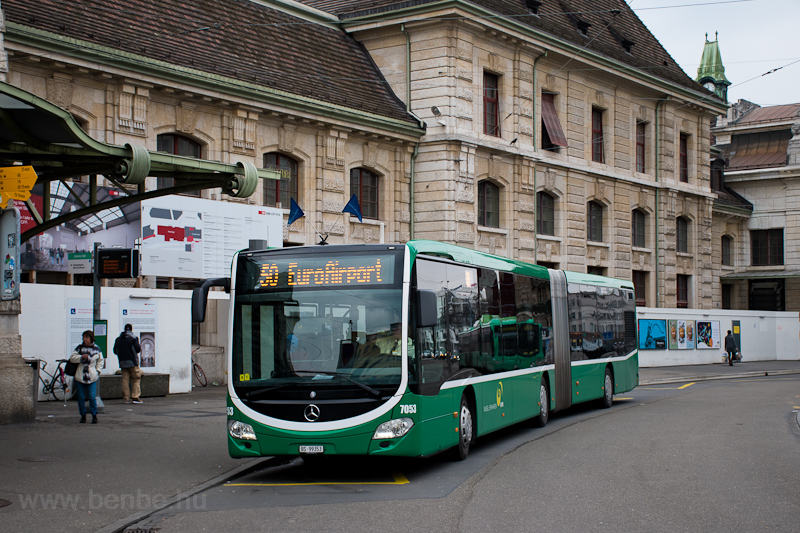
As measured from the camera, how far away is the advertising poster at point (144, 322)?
2139cm

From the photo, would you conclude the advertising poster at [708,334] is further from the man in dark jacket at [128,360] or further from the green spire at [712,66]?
the green spire at [712,66]

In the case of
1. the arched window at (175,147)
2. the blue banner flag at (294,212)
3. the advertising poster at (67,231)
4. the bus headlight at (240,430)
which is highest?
the arched window at (175,147)

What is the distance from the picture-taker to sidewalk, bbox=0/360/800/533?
9.12 meters

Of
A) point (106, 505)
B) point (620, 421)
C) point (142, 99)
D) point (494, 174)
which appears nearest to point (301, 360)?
point (106, 505)

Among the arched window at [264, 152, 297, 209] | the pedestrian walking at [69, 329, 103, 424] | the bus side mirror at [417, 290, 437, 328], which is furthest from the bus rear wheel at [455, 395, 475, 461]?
the arched window at [264, 152, 297, 209]

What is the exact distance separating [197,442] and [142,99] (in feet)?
41.5

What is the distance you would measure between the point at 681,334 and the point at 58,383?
27994 mm

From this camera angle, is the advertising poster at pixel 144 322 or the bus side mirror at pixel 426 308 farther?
the advertising poster at pixel 144 322

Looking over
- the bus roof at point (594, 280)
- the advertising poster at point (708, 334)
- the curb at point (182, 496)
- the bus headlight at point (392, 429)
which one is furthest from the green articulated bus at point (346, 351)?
the advertising poster at point (708, 334)

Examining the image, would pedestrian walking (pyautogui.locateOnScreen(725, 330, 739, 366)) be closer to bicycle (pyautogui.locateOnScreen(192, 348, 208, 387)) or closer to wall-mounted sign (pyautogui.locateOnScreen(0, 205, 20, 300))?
bicycle (pyautogui.locateOnScreen(192, 348, 208, 387))

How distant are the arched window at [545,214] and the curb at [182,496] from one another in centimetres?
2513

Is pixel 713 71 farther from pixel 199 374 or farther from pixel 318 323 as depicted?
pixel 318 323

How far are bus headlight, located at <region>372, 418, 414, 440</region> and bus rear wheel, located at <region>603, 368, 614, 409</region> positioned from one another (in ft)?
37.7

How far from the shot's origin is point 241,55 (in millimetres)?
27922
